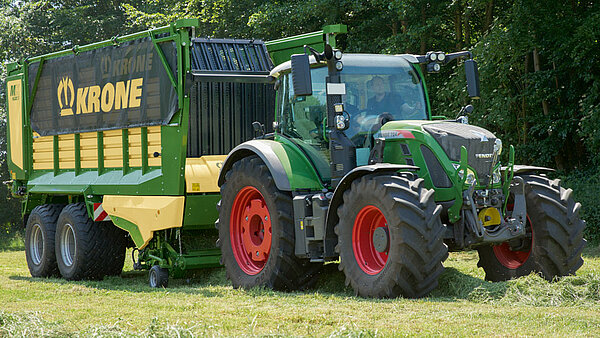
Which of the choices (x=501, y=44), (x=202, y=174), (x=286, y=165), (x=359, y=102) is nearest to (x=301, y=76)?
(x=359, y=102)

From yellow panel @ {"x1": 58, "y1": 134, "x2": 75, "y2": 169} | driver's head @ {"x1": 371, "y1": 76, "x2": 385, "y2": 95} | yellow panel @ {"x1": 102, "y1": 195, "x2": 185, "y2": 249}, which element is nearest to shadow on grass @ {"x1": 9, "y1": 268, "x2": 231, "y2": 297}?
yellow panel @ {"x1": 102, "y1": 195, "x2": 185, "y2": 249}

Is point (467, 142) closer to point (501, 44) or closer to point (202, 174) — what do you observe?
point (202, 174)

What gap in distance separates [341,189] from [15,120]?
721 cm

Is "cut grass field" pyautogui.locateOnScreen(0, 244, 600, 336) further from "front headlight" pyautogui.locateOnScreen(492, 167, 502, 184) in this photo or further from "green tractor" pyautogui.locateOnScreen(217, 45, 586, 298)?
"front headlight" pyautogui.locateOnScreen(492, 167, 502, 184)

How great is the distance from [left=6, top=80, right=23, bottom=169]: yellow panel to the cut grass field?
12.9ft

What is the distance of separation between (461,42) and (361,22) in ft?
8.74

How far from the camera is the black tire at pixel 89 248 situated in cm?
1198

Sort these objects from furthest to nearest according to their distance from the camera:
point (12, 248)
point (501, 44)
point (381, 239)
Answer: point (12, 248)
point (501, 44)
point (381, 239)

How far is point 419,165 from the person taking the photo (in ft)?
28.5

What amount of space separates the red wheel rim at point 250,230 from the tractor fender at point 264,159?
44 centimetres

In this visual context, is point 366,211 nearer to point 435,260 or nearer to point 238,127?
point 435,260

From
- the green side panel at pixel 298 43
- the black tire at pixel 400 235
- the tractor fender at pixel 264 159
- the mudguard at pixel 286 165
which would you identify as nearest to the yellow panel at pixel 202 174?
the tractor fender at pixel 264 159

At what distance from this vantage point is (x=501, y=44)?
16.2m

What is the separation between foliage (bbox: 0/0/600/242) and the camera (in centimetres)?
1642
